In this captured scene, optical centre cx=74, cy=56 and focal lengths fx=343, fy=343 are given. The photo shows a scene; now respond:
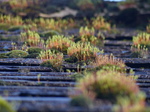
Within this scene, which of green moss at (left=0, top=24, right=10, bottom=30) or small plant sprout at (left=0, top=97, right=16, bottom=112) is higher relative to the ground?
green moss at (left=0, top=24, right=10, bottom=30)

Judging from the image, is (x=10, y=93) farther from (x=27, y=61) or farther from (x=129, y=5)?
(x=129, y=5)

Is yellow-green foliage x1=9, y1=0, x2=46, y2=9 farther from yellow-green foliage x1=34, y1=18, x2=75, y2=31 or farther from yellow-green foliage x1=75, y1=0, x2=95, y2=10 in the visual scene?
yellow-green foliage x1=34, y1=18, x2=75, y2=31

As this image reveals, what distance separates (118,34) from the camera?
627 inches

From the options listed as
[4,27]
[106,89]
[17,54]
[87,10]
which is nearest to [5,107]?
[106,89]

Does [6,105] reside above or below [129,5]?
below

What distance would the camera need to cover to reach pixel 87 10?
2216cm

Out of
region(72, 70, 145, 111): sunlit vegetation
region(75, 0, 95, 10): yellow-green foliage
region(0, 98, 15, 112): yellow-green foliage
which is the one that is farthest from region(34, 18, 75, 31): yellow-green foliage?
region(0, 98, 15, 112): yellow-green foliage

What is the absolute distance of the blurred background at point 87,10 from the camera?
20.2 meters

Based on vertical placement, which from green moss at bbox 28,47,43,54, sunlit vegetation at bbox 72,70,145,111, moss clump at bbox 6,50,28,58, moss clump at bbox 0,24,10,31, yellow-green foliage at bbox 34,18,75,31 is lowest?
sunlit vegetation at bbox 72,70,145,111

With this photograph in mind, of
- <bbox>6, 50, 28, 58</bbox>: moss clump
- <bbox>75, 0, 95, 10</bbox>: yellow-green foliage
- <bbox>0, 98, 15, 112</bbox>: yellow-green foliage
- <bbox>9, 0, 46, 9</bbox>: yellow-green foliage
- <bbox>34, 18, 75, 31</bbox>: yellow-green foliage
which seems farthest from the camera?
<bbox>75, 0, 95, 10</bbox>: yellow-green foliage

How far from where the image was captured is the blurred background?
20250 millimetres

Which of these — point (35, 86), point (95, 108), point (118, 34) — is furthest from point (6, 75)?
point (118, 34)

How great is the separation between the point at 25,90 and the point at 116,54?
5.39 metres

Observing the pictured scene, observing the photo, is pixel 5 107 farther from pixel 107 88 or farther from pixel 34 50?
pixel 34 50
